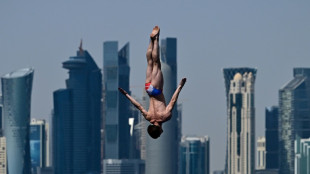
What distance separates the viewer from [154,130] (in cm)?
3028

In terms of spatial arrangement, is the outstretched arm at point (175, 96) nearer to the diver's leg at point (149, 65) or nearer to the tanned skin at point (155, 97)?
the tanned skin at point (155, 97)

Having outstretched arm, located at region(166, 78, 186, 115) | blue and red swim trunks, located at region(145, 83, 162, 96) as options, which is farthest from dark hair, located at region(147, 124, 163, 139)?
blue and red swim trunks, located at region(145, 83, 162, 96)

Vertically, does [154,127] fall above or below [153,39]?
below

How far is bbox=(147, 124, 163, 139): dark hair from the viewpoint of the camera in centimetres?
3009

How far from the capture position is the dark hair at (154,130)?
98.7 feet

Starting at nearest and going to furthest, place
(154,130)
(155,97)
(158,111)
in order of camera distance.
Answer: (154,130), (155,97), (158,111)

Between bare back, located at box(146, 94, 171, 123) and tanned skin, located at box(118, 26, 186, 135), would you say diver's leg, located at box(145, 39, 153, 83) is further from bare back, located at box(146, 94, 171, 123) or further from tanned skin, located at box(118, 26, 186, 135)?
bare back, located at box(146, 94, 171, 123)

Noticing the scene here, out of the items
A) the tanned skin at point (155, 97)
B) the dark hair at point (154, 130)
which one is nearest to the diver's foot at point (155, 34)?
the tanned skin at point (155, 97)

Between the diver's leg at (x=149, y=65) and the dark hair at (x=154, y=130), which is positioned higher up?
the diver's leg at (x=149, y=65)

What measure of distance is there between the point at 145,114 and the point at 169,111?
553mm

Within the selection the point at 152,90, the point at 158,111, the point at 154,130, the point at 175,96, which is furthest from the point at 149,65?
the point at 154,130

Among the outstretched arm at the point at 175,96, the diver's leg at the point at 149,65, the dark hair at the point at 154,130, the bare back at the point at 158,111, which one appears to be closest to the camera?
the outstretched arm at the point at 175,96

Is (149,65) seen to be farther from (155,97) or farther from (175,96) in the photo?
(175,96)

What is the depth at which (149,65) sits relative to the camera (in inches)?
1216
